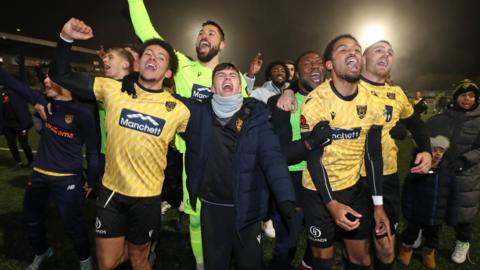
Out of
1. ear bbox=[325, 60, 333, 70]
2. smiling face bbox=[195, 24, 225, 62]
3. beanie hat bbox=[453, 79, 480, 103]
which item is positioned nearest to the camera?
ear bbox=[325, 60, 333, 70]

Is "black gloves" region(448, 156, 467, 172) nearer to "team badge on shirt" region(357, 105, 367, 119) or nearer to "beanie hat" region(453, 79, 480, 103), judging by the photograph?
"beanie hat" region(453, 79, 480, 103)

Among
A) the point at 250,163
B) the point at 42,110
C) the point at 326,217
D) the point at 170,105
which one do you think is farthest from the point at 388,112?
the point at 42,110

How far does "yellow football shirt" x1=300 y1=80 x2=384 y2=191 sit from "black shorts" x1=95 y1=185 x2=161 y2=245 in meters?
1.65

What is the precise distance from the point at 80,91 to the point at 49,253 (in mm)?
2548

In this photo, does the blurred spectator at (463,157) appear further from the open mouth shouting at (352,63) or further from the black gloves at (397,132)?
the open mouth shouting at (352,63)

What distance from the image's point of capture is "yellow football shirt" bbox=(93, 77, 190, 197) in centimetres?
305

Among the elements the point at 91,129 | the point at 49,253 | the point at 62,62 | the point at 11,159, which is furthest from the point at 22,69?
the point at 11,159

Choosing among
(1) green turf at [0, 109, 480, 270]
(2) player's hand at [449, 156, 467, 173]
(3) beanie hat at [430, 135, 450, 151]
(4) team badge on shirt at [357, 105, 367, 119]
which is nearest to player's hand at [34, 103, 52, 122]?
(1) green turf at [0, 109, 480, 270]

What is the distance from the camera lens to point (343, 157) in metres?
3.26

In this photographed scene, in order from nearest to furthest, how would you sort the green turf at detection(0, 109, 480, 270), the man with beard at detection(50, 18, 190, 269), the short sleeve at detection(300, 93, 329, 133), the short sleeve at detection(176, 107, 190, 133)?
1. the man with beard at detection(50, 18, 190, 269)
2. the short sleeve at detection(300, 93, 329, 133)
3. the short sleeve at detection(176, 107, 190, 133)
4. the green turf at detection(0, 109, 480, 270)

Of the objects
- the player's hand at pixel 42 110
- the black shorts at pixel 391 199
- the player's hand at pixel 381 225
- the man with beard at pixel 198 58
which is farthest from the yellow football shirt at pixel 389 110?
the player's hand at pixel 42 110

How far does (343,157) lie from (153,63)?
7.12ft

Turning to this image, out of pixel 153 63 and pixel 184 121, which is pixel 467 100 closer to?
pixel 184 121

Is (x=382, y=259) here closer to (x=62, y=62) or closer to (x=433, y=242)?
(x=433, y=242)
